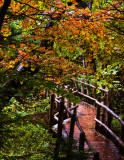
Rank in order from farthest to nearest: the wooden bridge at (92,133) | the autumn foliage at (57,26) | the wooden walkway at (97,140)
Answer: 1. the wooden walkway at (97,140)
2. the autumn foliage at (57,26)
3. the wooden bridge at (92,133)

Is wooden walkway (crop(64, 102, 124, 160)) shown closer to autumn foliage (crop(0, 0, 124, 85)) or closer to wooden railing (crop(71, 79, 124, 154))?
wooden railing (crop(71, 79, 124, 154))

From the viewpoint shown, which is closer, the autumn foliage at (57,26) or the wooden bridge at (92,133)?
the wooden bridge at (92,133)

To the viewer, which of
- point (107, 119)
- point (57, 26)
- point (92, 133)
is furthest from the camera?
point (92, 133)

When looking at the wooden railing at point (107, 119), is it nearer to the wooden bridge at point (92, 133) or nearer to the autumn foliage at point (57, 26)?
the wooden bridge at point (92, 133)

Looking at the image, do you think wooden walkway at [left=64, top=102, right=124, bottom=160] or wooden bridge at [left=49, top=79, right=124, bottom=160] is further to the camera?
wooden walkway at [left=64, top=102, right=124, bottom=160]

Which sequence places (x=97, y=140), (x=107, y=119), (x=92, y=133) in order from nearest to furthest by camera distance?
(x=97, y=140) < (x=107, y=119) < (x=92, y=133)

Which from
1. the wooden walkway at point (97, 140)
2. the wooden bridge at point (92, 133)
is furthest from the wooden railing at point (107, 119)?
the wooden walkway at point (97, 140)

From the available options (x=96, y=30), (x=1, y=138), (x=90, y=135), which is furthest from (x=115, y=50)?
(x=1, y=138)

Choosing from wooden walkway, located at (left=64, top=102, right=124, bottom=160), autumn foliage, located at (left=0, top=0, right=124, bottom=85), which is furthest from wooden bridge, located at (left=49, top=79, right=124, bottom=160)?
autumn foliage, located at (left=0, top=0, right=124, bottom=85)

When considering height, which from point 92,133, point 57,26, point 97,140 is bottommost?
point 92,133

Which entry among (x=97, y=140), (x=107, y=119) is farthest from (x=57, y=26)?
(x=97, y=140)

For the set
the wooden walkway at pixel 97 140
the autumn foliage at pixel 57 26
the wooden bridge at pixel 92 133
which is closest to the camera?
the wooden bridge at pixel 92 133

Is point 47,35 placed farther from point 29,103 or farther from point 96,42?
point 29,103

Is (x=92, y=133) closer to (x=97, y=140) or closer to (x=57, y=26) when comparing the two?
(x=97, y=140)
